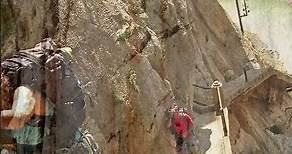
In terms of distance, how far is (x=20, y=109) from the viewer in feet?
18.6

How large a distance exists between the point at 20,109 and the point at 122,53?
4991 millimetres

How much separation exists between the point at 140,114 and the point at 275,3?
22.0 meters

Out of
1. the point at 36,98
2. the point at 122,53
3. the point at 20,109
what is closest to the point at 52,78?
the point at 36,98

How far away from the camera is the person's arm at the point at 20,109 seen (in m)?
5.64

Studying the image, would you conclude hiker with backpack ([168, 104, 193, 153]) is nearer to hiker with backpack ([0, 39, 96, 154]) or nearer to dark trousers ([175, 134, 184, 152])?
dark trousers ([175, 134, 184, 152])

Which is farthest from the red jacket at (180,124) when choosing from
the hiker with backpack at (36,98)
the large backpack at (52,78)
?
the hiker with backpack at (36,98)

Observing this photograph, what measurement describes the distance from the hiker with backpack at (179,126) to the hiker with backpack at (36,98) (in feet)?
16.7

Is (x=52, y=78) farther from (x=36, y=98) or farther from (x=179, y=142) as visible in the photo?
(x=179, y=142)

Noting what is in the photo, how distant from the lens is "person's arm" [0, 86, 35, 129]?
5641mm

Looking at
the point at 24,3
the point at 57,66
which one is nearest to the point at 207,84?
the point at 24,3

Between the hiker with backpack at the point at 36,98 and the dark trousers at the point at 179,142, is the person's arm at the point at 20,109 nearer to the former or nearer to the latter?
the hiker with backpack at the point at 36,98

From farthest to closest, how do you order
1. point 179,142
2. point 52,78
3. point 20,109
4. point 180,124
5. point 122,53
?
point 179,142 < point 180,124 < point 122,53 < point 52,78 < point 20,109

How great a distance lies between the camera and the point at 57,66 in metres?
5.90

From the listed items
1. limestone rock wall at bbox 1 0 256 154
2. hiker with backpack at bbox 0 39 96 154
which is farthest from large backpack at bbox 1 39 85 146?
limestone rock wall at bbox 1 0 256 154
